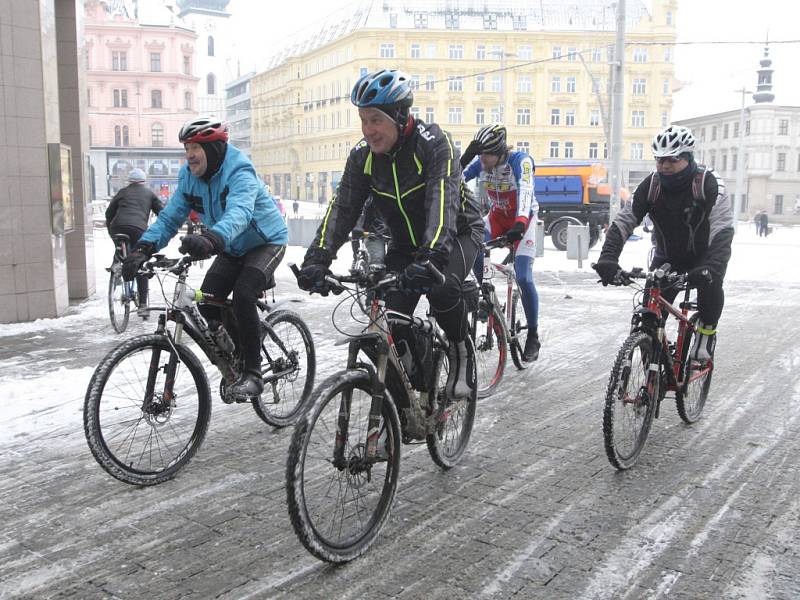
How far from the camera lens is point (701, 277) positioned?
486cm


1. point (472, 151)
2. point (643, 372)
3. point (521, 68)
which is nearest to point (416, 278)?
point (643, 372)

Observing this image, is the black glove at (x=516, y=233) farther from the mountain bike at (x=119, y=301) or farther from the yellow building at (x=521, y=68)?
the yellow building at (x=521, y=68)

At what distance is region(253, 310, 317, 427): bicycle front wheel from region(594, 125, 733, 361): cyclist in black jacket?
2.14 m

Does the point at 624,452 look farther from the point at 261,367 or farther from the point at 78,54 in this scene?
the point at 78,54

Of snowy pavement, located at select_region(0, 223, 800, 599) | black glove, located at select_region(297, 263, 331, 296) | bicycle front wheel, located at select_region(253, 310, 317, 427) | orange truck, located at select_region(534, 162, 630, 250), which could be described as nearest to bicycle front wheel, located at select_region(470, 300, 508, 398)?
snowy pavement, located at select_region(0, 223, 800, 599)

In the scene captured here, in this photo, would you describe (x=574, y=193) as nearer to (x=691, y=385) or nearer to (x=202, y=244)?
(x=691, y=385)

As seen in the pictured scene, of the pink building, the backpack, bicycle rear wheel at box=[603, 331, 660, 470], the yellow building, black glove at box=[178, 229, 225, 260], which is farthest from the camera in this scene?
the pink building

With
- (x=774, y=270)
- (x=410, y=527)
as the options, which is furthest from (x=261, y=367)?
(x=774, y=270)

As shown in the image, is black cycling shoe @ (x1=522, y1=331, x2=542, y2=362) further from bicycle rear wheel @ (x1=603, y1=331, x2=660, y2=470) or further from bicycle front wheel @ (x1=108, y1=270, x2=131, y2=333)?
bicycle front wheel @ (x1=108, y1=270, x2=131, y2=333)

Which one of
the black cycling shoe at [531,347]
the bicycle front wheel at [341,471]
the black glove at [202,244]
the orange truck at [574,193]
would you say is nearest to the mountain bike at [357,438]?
the bicycle front wheel at [341,471]

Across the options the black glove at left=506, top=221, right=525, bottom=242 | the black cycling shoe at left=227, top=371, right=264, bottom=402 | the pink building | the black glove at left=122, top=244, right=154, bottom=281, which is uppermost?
the pink building

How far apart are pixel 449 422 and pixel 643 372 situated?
1209mm

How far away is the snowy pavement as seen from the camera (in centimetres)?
331

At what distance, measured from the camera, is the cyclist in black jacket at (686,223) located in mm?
5070
